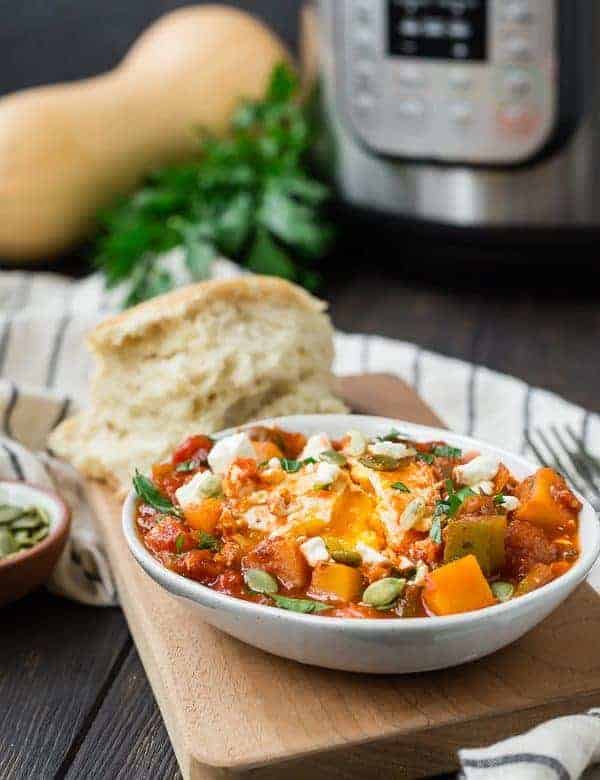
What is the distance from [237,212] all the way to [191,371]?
110 centimetres

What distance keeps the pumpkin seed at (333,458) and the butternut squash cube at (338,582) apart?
16 cm

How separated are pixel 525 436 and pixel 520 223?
28.9 inches

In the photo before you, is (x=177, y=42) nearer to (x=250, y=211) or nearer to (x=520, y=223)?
(x=250, y=211)

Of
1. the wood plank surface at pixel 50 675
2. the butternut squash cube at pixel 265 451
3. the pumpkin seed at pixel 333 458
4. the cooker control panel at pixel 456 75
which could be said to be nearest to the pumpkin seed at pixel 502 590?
the pumpkin seed at pixel 333 458

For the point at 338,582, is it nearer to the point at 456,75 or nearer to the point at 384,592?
the point at 384,592

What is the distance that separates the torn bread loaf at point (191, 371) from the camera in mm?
1708

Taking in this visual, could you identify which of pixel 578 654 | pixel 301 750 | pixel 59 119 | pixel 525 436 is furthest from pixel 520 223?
pixel 301 750

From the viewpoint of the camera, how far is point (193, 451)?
1.47 metres

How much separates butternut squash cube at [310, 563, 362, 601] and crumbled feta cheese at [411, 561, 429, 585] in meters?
0.05

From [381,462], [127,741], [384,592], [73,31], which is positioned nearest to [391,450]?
[381,462]

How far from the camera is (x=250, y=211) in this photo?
9.07 ft

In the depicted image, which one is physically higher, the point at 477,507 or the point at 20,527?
the point at 477,507

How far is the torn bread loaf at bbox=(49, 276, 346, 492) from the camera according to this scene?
67.2 inches

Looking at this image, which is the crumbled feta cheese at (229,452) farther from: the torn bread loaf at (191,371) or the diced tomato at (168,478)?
the torn bread loaf at (191,371)
